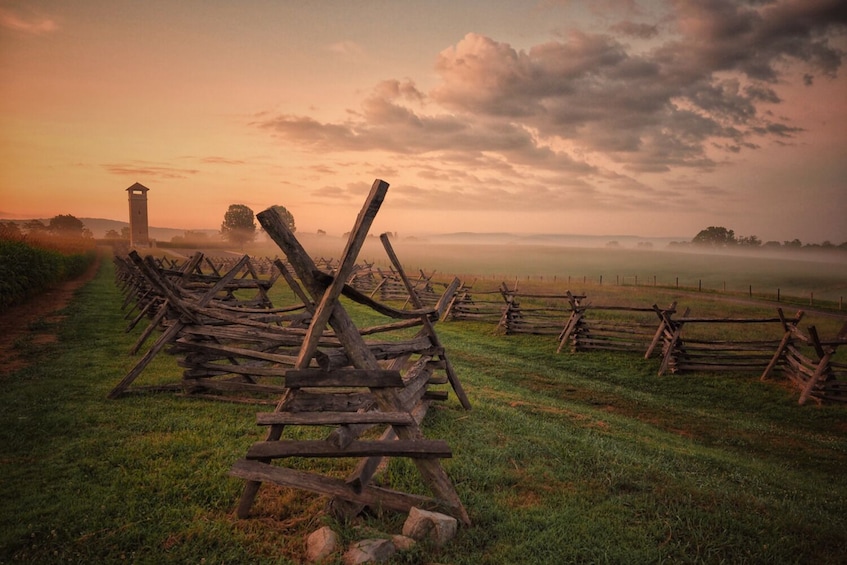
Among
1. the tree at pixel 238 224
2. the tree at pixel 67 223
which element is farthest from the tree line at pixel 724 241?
the tree at pixel 67 223

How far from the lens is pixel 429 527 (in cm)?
393

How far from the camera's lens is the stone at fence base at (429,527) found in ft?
12.7

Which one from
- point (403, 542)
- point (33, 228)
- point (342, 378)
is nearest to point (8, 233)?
point (342, 378)

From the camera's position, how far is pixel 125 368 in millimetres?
9992

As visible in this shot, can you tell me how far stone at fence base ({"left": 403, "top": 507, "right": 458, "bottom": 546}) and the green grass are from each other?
0.34ft

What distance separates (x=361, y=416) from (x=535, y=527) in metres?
2.03

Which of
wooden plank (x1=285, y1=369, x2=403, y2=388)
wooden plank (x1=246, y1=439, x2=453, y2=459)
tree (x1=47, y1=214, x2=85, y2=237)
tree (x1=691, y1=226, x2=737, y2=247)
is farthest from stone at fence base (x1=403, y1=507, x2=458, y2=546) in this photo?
tree (x1=691, y1=226, x2=737, y2=247)

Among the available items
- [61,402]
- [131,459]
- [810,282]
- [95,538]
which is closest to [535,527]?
[95,538]

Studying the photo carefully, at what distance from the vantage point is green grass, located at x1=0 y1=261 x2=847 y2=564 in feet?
13.0

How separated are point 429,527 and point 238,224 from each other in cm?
12700

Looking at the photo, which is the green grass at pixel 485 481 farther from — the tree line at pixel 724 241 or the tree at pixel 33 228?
the tree line at pixel 724 241

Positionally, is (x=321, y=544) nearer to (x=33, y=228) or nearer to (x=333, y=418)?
(x=333, y=418)

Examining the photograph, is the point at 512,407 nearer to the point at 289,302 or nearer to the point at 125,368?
the point at 125,368

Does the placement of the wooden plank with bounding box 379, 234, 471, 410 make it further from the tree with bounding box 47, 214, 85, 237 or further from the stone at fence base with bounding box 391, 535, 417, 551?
the tree with bounding box 47, 214, 85, 237
